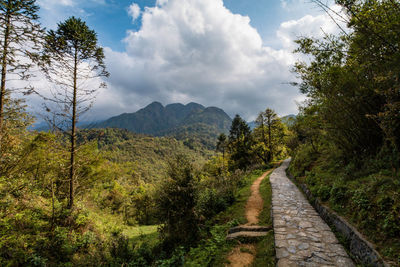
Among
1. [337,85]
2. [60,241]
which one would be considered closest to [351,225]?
[337,85]

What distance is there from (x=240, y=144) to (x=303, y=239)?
69.7 ft

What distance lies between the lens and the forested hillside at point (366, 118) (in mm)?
3247

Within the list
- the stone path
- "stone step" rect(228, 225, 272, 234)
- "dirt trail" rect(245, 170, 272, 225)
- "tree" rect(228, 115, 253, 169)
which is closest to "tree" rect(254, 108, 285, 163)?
"tree" rect(228, 115, 253, 169)

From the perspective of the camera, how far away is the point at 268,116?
2384 cm

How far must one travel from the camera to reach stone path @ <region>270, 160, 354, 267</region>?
329cm

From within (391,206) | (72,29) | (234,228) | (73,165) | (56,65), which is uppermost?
(72,29)

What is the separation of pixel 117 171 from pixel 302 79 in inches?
Result: 574

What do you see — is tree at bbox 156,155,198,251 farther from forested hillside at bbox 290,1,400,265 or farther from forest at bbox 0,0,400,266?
forested hillside at bbox 290,1,400,265

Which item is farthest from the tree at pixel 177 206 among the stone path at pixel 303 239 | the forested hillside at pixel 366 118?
the forested hillside at pixel 366 118

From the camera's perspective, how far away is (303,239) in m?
4.05

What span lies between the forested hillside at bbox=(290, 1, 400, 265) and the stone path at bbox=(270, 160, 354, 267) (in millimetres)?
686

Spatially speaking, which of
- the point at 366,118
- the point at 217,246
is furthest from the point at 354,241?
the point at 366,118

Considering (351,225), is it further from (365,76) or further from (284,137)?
(284,137)

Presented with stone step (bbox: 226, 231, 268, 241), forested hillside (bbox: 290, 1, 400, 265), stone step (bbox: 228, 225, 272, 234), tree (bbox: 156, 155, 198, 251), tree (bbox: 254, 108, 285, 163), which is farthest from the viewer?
tree (bbox: 254, 108, 285, 163)
